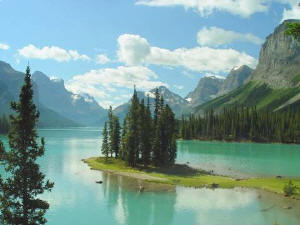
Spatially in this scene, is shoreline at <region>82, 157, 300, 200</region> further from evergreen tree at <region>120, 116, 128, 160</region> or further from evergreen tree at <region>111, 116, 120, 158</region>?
evergreen tree at <region>111, 116, 120, 158</region>

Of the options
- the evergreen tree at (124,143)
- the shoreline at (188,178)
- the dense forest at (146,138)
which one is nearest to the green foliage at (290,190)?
the shoreline at (188,178)

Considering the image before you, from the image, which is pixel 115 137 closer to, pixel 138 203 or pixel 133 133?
pixel 133 133

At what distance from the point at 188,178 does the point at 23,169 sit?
2339 inches

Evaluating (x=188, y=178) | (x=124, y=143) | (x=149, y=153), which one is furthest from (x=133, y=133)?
(x=188, y=178)

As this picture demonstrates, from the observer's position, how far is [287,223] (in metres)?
47.7

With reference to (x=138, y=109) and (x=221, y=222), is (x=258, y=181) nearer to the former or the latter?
(x=221, y=222)

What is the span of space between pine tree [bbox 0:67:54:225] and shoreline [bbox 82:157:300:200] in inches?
1937

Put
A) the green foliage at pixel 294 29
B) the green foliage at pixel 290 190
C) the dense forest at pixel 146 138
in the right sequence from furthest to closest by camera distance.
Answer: the dense forest at pixel 146 138 < the green foliage at pixel 290 190 < the green foliage at pixel 294 29

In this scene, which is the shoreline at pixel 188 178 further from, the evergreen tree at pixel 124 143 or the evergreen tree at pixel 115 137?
the evergreen tree at pixel 115 137

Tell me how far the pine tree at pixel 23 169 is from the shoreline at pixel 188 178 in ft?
161

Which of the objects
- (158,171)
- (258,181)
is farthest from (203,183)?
(158,171)

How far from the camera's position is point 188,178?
3282 inches

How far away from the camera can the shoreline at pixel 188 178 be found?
238 ft

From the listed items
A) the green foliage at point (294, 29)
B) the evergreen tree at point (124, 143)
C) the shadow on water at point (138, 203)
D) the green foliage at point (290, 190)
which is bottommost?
the shadow on water at point (138, 203)
